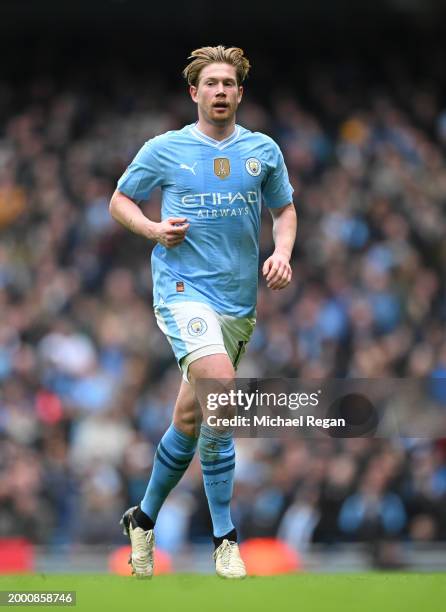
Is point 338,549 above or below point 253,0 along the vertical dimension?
below

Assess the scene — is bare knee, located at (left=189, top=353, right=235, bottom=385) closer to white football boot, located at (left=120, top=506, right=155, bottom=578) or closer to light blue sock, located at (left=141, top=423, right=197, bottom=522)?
light blue sock, located at (left=141, top=423, right=197, bottom=522)

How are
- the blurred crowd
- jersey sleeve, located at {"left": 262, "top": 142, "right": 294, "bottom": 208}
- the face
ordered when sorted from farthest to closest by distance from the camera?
1. the blurred crowd
2. jersey sleeve, located at {"left": 262, "top": 142, "right": 294, "bottom": 208}
3. the face

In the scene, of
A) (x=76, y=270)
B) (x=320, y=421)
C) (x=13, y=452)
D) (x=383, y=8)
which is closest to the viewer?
(x=320, y=421)

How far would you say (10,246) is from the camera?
17.2 meters

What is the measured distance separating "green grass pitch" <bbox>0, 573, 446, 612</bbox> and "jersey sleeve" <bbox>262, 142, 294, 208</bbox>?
6.78ft

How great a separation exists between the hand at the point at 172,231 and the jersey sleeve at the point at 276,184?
2.26ft

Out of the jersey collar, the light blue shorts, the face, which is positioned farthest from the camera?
the jersey collar

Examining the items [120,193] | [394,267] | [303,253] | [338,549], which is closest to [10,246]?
[303,253]

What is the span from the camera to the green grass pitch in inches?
256

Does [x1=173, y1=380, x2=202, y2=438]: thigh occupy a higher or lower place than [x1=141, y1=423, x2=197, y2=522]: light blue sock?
higher

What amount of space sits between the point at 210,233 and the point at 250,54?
13772 mm

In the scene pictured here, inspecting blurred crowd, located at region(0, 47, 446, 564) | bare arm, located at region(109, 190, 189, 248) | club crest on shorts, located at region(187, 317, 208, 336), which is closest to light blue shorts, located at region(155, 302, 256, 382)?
club crest on shorts, located at region(187, 317, 208, 336)

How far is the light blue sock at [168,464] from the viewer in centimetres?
732

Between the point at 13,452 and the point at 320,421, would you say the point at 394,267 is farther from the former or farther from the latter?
the point at 320,421
